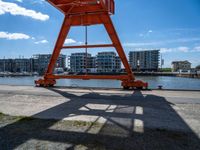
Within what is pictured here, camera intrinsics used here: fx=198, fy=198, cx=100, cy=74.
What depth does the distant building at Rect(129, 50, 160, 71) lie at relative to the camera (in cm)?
12719

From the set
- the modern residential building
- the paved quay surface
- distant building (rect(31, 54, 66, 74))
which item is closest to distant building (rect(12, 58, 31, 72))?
the modern residential building

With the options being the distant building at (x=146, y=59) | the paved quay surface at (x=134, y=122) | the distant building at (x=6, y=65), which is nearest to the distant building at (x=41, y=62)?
the distant building at (x=6, y=65)

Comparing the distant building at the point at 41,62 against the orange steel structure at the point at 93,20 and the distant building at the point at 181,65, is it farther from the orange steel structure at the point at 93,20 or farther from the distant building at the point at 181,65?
the orange steel structure at the point at 93,20

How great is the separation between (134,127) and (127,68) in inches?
324

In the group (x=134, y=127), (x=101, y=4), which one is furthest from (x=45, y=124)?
(x=101, y=4)

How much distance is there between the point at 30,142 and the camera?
3.71 meters

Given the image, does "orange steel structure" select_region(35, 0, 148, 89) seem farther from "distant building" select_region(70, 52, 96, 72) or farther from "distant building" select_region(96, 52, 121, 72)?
"distant building" select_region(70, 52, 96, 72)

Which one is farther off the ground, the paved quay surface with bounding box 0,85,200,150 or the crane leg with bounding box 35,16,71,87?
the crane leg with bounding box 35,16,71,87

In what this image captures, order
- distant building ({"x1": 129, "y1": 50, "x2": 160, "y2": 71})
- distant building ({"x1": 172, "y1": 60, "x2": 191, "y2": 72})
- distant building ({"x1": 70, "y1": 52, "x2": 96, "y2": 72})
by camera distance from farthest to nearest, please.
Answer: distant building ({"x1": 172, "y1": 60, "x2": 191, "y2": 72}), distant building ({"x1": 129, "y1": 50, "x2": 160, "y2": 71}), distant building ({"x1": 70, "y1": 52, "x2": 96, "y2": 72})

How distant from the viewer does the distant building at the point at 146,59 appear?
417ft

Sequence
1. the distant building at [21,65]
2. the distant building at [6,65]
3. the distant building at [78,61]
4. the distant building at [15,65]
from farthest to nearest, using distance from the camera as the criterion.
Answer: the distant building at [6,65] < the distant building at [15,65] < the distant building at [21,65] < the distant building at [78,61]

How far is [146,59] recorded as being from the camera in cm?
13125

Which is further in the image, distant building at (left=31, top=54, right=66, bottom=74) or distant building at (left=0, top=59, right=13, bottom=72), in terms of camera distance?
distant building at (left=0, top=59, right=13, bottom=72)

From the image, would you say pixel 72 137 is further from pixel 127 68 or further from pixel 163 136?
pixel 127 68
